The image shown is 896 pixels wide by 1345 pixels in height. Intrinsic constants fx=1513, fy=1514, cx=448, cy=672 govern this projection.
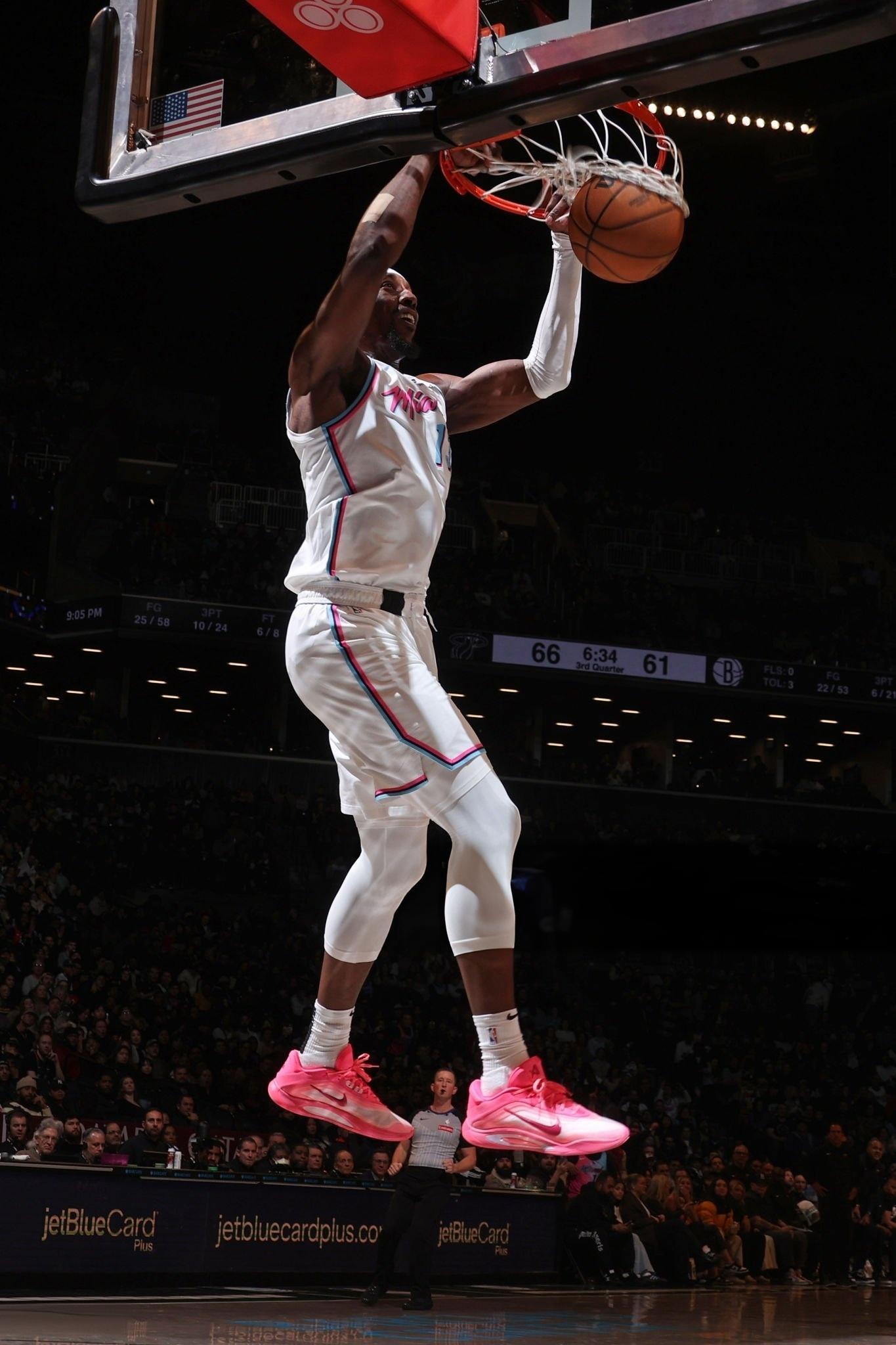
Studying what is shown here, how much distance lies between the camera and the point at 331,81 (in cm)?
412

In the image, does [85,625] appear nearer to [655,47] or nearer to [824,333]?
[824,333]

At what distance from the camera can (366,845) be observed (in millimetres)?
4605

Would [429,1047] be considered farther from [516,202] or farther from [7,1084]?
[516,202]

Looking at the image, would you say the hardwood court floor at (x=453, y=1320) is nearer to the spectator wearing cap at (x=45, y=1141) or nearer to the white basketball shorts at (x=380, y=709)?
the spectator wearing cap at (x=45, y=1141)

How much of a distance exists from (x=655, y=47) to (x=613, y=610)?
24326 millimetres

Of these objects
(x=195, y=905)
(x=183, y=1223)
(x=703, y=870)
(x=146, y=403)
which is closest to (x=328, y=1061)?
(x=183, y=1223)

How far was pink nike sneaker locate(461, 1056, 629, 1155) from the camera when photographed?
423 centimetres

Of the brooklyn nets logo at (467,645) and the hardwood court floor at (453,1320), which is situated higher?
the brooklyn nets logo at (467,645)

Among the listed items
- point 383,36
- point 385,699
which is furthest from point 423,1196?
point 383,36

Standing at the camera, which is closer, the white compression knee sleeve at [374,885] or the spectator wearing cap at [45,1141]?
the white compression knee sleeve at [374,885]

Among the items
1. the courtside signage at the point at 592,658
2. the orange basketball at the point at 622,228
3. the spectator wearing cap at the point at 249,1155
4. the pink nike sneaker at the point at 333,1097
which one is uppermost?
the courtside signage at the point at 592,658

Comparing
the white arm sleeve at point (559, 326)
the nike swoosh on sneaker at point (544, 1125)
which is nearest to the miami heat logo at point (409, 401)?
the white arm sleeve at point (559, 326)

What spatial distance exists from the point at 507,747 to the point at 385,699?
26654 millimetres

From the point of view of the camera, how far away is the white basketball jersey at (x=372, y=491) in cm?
461
